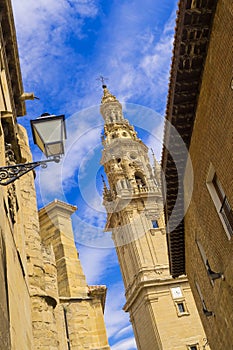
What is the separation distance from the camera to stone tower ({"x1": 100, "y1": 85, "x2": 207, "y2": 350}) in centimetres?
3941

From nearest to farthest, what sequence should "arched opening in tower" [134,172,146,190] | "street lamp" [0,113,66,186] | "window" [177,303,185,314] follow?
"street lamp" [0,113,66,186] → "window" [177,303,185,314] → "arched opening in tower" [134,172,146,190]

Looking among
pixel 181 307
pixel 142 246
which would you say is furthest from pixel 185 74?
pixel 142 246

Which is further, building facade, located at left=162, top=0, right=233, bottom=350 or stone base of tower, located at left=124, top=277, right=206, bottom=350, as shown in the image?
stone base of tower, located at left=124, top=277, right=206, bottom=350

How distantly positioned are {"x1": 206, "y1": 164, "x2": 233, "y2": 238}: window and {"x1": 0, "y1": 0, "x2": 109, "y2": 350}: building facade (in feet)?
14.8

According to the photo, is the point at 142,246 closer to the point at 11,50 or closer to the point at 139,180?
the point at 139,180

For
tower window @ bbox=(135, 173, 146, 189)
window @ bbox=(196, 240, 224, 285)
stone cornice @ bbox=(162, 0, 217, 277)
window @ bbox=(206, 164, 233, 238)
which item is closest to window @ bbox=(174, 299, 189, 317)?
tower window @ bbox=(135, 173, 146, 189)

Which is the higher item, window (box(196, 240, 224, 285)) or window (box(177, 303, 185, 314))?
window (box(177, 303, 185, 314))

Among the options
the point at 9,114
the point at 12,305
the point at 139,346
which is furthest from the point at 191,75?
the point at 139,346

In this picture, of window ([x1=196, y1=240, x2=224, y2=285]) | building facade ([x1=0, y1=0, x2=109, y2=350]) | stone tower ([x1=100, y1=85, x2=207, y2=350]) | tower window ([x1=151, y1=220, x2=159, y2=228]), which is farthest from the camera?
tower window ([x1=151, y1=220, x2=159, y2=228])

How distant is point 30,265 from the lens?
10117 mm

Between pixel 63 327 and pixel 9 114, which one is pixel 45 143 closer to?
pixel 9 114

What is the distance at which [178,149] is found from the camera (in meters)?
10.8

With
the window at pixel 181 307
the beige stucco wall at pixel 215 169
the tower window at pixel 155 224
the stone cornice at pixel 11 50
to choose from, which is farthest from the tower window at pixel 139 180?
the stone cornice at pixel 11 50

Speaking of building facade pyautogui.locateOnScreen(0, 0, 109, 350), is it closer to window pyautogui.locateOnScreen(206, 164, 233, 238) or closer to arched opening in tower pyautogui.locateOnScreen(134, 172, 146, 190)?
window pyautogui.locateOnScreen(206, 164, 233, 238)
